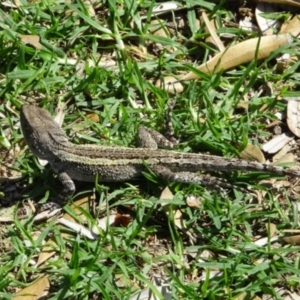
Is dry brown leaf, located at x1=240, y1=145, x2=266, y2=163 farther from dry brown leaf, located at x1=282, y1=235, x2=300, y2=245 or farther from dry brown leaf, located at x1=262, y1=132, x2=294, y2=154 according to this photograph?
dry brown leaf, located at x1=282, y1=235, x2=300, y2=245

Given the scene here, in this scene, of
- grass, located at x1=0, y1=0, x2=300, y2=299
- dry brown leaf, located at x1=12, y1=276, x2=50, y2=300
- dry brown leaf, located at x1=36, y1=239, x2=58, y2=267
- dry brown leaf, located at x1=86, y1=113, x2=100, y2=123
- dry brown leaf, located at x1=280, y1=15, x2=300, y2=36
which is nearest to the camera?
dry brown leaf, located at x1=12, y1=276, x2=50, y2=300

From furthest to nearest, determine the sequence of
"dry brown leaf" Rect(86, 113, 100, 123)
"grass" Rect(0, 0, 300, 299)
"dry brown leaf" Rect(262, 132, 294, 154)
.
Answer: "dry brown leaf" Rect(86, 113, 100, 123) < "dry brown leaf" Rect(262, 132, 294, 154) < "grass" Rect(0, 0, 300, 299)

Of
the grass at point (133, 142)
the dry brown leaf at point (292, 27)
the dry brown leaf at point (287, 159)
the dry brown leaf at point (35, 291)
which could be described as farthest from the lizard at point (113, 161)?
the dry brown leaf at point (292, 27)

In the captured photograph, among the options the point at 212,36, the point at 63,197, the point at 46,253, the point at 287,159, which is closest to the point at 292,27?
the point at 212,36

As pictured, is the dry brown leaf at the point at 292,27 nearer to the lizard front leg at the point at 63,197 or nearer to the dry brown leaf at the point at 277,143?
the dry brown leaf at the point at 277,143

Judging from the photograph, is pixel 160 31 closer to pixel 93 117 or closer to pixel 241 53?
pixel 241 53

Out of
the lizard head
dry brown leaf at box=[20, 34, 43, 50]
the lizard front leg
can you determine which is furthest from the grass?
the lizard head
